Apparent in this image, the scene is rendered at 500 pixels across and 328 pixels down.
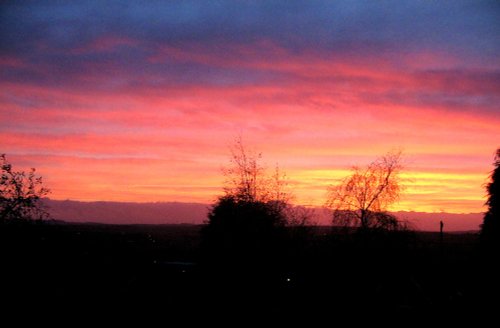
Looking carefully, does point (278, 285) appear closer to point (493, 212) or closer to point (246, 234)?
point (246, 234)

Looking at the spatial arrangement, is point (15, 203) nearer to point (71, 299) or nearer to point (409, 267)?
point (71, 299)

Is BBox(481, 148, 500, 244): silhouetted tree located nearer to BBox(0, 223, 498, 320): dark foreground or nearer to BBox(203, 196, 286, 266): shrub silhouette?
BBox(0, 223, 498, 320): dark foreground

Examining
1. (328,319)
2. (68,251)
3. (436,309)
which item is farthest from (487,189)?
(68,251)

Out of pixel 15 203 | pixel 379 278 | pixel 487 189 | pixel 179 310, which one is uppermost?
pixel 487 189

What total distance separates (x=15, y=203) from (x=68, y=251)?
9.47 metres

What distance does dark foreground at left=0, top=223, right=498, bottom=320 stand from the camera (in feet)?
70.7

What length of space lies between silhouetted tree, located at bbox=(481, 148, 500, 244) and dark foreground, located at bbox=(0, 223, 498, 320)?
813 millimetres

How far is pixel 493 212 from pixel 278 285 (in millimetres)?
10333

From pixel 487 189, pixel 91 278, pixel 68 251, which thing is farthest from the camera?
pixel 68 251

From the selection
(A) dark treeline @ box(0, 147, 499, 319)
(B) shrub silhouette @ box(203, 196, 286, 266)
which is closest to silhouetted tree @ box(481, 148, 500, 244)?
(A) dark treeline @ box(0, 147, 499, 319)

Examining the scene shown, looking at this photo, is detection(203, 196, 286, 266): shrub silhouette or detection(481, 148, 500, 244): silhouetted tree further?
detection(203, 196, 286, 266): shrub silhouette

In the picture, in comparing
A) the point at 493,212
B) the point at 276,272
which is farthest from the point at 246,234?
the point at 493,212

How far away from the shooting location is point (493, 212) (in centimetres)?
2188

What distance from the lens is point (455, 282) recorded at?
29641mm
